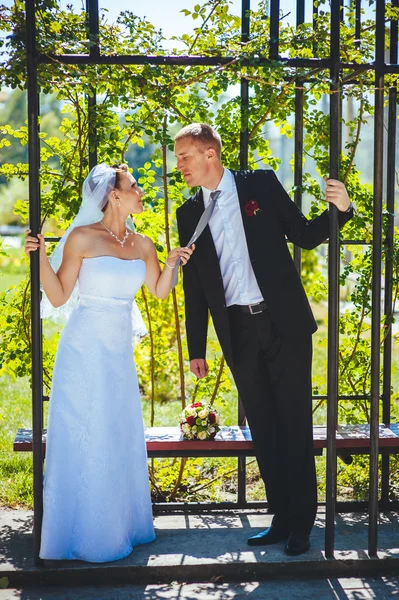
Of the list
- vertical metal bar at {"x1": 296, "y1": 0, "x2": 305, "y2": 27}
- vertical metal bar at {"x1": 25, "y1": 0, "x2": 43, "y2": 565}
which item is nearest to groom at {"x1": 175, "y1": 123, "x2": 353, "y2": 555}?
vertical metal bar at {"x1": 25, "y1": 0, "x2": 43, "y2": 565}

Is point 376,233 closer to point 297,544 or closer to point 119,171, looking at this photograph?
point 119,171

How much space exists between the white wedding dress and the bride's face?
0.28 m

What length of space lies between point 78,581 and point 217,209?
190 cm

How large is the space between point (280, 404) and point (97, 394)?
90 cm

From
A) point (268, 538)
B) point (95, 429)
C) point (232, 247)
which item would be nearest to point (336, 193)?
point (232, 247)

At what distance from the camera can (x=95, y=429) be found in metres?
3.91

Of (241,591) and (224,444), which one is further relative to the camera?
(224,444)

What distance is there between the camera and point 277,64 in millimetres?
3826

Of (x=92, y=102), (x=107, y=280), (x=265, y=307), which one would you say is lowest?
(x=265, y=307)

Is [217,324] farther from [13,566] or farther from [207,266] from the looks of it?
[13,566]

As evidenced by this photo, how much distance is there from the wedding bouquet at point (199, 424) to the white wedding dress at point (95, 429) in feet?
1.15

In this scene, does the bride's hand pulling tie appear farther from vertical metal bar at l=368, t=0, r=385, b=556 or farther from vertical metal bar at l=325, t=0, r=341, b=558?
vertical metal bar at l=368, t=0, r=385, b=556

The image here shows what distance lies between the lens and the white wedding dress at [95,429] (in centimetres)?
386

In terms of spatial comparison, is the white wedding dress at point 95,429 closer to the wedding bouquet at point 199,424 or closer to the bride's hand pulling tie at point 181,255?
the bride's hand pulling tie at point 181,255
